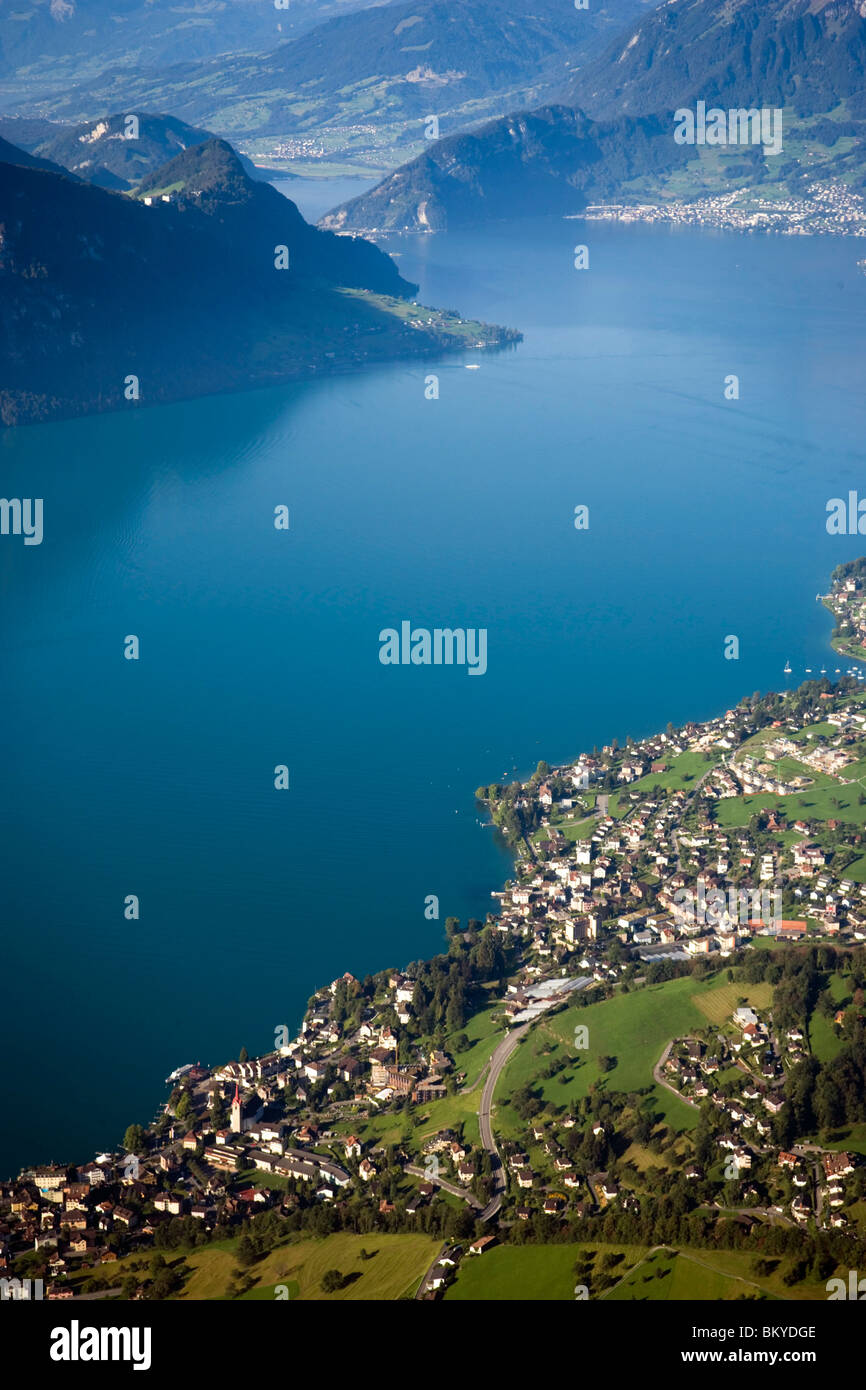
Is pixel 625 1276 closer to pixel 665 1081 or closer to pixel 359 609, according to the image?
pixel 665 1081

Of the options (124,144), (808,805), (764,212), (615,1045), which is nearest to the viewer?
(615,1045)

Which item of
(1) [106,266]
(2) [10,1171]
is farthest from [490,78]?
(2) [10,1171]

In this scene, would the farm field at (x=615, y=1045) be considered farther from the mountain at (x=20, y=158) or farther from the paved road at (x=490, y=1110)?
the mountain at (x=20, y=158)

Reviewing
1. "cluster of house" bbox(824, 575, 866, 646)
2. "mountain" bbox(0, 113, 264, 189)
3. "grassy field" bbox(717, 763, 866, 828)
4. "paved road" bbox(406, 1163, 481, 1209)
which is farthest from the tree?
"mountain" bbox(0, 113, 264, 189)

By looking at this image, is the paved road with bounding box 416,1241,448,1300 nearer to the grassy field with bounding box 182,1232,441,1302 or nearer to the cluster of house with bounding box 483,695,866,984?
the grassy field with bounding box 182,1232,441,1302

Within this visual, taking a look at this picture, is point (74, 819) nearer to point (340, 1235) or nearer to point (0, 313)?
point (340, 1235)

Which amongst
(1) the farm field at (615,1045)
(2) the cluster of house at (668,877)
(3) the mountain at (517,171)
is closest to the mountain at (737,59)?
(3) the mountain at (517,171)

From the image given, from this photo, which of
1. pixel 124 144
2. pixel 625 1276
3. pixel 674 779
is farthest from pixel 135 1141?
pixel 124 144
